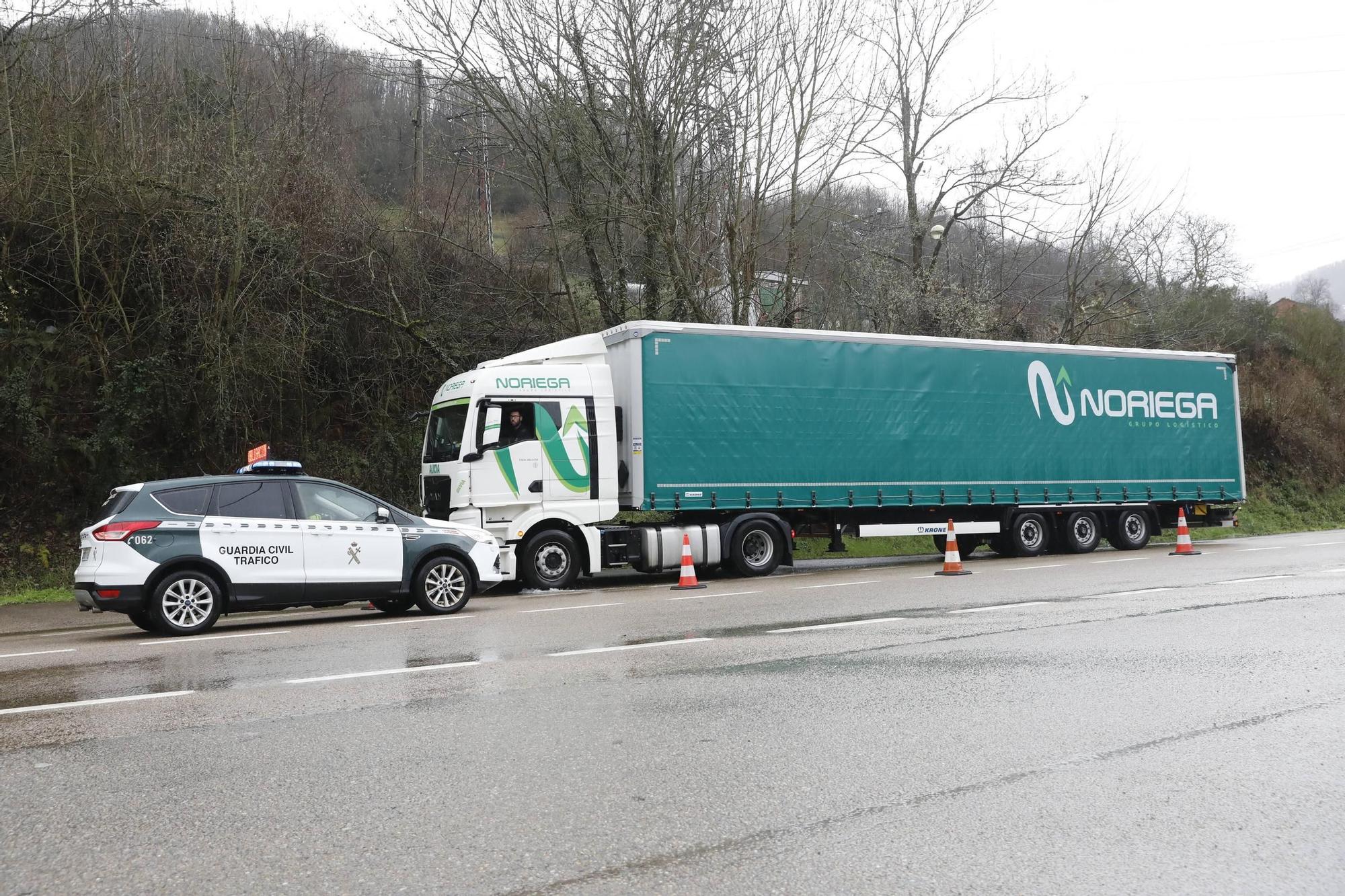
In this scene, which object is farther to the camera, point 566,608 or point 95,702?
point 566,608

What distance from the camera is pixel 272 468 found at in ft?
40.8

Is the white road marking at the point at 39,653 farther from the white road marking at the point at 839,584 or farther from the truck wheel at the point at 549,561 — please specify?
the white road marking at the point at 839,584

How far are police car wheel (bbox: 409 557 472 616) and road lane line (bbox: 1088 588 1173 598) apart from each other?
712cm

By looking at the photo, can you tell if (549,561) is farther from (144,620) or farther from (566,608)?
(144,620)

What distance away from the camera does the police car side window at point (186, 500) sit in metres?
11.4

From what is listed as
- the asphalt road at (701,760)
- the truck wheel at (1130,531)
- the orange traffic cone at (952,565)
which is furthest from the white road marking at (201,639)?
the truck wheel at (1130,531)

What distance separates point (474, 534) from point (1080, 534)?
13017 mm

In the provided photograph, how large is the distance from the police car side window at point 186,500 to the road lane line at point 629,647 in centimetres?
478

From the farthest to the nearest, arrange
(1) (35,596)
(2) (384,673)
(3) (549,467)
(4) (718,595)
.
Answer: (1) (35,596) < (3) (549,467) < (4) (718,595) < (2) (384,673)

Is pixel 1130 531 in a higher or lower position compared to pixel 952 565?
higher

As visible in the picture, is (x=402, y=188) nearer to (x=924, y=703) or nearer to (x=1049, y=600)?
(x=1049, y=600)

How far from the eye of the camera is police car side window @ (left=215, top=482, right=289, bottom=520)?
11.6m

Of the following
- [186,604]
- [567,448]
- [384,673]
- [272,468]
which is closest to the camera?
[384,673]

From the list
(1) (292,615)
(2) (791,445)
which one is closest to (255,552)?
(1) (292,615)
